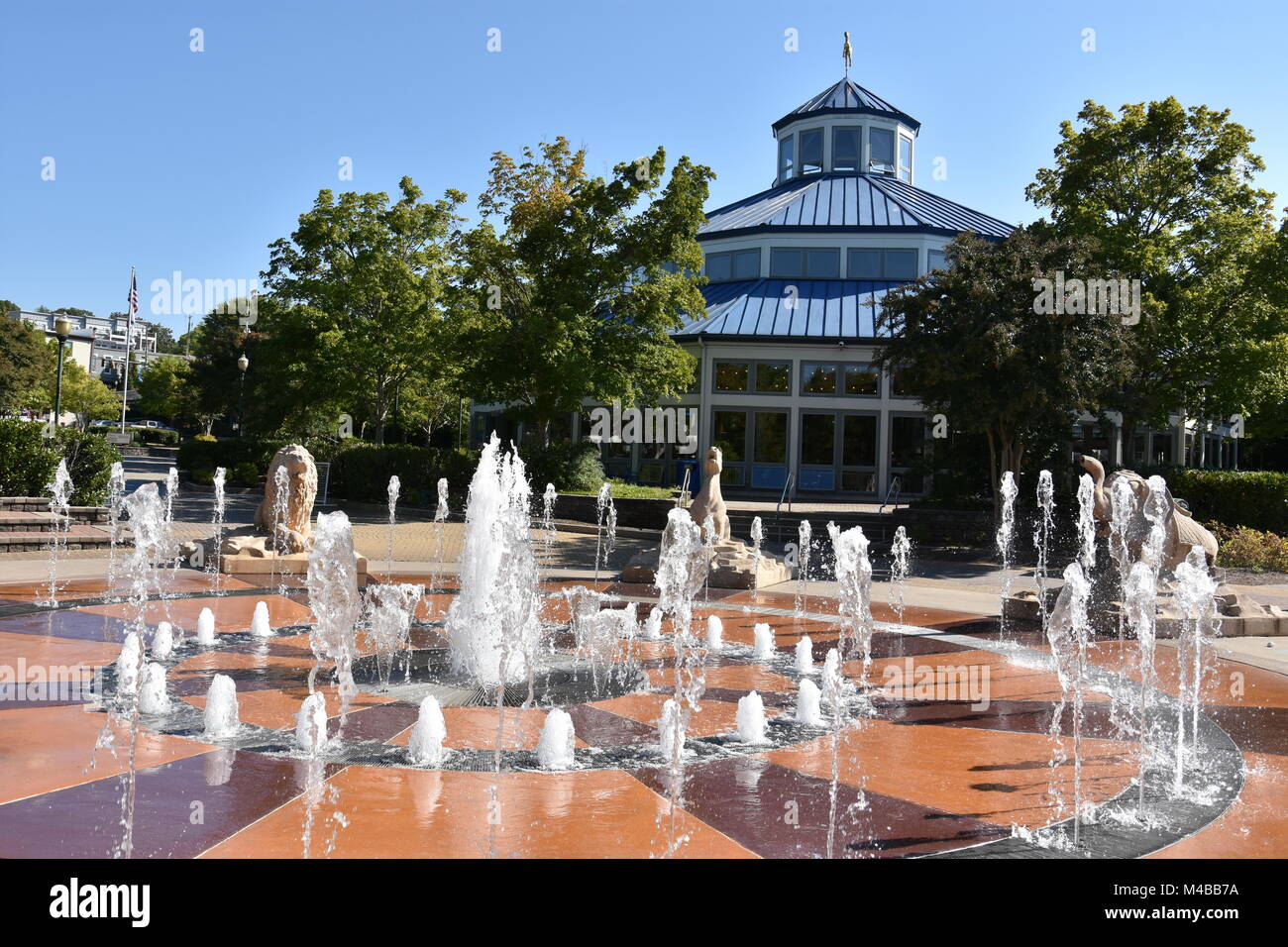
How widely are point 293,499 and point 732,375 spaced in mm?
20951

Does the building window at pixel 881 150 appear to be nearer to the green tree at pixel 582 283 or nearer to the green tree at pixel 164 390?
the green tree at pixel 582 283

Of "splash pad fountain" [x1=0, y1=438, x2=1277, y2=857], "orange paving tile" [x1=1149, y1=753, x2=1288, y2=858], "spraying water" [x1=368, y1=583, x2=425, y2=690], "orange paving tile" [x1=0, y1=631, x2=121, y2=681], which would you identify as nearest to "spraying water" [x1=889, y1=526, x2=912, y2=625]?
"splash pad fountain" [x1=0, y1=438, x2=1277, y2=857]

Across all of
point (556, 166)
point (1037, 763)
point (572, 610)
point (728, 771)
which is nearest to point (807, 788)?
point (728, 771)

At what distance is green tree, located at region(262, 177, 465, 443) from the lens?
31.3m

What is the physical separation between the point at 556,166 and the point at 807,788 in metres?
23.8

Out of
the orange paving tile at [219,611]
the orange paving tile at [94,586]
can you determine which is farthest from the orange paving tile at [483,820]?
the orange paving tile at [94,586]

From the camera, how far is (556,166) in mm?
27016

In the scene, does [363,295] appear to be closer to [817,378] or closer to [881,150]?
[817,378]

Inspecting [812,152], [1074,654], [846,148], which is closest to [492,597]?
[1074,654]

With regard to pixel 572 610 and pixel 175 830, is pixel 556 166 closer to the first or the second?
pixel 572 610

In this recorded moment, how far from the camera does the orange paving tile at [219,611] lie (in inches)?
408

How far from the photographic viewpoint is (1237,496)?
20.7 meters

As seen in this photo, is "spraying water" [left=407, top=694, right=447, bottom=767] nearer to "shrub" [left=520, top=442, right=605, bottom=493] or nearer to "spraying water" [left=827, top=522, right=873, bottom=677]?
"spraying water" [left=827, top=522, right=873, bottom=677]

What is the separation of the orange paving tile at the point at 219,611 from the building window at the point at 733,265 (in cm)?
2652
